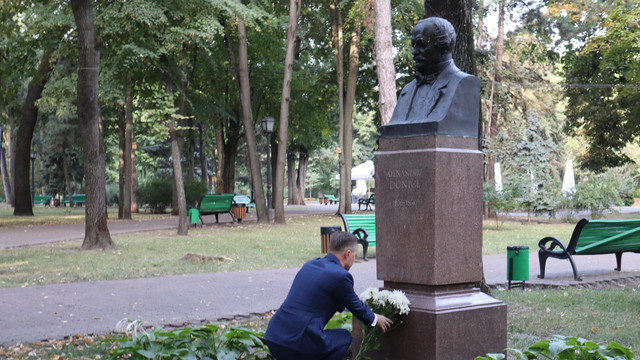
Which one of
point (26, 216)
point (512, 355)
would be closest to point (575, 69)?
point (26, 216)

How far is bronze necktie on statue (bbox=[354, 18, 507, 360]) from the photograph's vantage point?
17.2ft

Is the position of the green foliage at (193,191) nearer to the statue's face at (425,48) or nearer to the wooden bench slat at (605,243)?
the wooden bench slat at (605,243)

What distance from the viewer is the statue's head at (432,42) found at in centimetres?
571

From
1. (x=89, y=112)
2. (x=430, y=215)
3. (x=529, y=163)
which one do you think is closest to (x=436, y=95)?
(x=430, y=215)

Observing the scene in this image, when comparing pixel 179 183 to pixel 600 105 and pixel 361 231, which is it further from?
pixel 600 105

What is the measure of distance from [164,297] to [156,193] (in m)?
26.0

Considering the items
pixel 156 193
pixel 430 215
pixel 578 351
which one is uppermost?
pixel 156 193

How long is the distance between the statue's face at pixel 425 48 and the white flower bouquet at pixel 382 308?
6.29ft

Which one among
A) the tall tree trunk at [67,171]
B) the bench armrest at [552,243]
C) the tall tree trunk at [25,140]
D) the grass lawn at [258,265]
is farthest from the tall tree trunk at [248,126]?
the tall tree trunk at [67,171]

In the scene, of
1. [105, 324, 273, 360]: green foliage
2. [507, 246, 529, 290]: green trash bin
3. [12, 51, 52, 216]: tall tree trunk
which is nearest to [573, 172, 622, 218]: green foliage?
[507, 246, 529, 290]: green trash bin

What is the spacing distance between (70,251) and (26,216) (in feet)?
58.7

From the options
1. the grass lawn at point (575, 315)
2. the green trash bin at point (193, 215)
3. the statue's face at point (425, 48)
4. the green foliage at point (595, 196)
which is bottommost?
the grass lawn at point (575, 315)

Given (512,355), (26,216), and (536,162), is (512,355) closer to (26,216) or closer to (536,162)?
(536,162)

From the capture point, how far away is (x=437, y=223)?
207 inches
